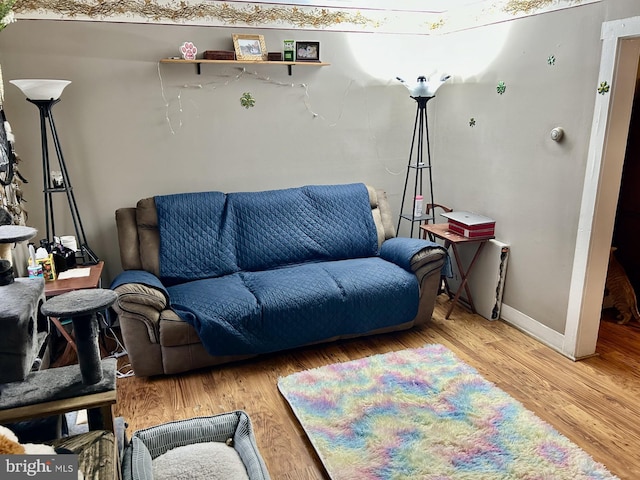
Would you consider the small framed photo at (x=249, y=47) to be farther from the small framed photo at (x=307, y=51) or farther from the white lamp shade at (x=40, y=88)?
the white lamp shade at (x=40, y=88)

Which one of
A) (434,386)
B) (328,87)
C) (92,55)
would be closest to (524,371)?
(434,386)

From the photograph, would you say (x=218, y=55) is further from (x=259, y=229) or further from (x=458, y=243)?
(x=458, y=243)

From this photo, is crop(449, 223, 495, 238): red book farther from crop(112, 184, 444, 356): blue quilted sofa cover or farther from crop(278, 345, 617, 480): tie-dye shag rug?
crop(278, 345, 617, 480): tie-dye shag rug

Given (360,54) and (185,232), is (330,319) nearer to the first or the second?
(185,232)

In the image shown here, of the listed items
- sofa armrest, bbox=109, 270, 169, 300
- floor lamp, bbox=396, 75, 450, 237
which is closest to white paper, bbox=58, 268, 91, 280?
sofa armrest, bbox=109, 270, 169, 300

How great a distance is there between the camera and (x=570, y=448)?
220 cm

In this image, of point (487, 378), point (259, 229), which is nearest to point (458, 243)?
point (487, 378)

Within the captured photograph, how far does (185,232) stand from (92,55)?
1280 millimetres

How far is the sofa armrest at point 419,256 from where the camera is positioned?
3.29m

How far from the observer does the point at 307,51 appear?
3.54 m

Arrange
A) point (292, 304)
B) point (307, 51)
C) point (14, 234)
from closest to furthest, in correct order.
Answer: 1. point (14, 234)
2. point (292, 304)
3. point (307, 51)

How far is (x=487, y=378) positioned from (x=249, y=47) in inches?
104

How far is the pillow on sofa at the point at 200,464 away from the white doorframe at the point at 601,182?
84.7 inches

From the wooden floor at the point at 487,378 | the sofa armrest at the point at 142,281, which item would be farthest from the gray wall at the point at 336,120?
the sofa armrest at the point at 142,281
